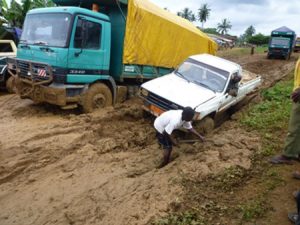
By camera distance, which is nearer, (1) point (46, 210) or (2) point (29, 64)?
(1) point (46, 210)

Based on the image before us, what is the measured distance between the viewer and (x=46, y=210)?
4.69 meters

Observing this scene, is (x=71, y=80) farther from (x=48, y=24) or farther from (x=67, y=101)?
(x=48, y=24)

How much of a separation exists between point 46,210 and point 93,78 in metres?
4.84

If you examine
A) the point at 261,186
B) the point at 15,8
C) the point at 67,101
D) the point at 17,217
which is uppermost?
the point at 15,8

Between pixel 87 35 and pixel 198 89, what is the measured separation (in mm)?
3061

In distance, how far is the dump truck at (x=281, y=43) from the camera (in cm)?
2891

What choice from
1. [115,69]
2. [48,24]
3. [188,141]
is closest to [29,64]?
[48,24]

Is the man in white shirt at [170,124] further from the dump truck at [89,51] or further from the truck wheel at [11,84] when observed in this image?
the truck wheel at [11,84]

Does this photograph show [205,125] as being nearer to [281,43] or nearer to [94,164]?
[94,164]

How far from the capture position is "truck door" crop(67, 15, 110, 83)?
819 centimetres

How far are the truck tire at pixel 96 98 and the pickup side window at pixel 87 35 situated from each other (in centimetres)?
107

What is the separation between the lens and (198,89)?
824 centimetres

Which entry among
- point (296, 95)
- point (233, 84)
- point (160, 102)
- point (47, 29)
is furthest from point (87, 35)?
point (296, 95)

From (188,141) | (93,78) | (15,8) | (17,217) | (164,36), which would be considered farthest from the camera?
(15,8)
